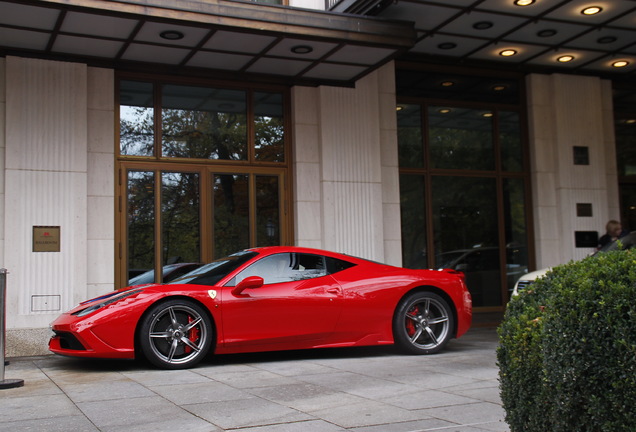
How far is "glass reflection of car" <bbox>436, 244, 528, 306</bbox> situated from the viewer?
1318 centimetres

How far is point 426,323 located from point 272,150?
493cm

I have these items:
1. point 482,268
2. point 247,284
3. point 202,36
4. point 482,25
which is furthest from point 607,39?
point 247,284

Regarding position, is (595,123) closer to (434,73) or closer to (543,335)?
(434,73)

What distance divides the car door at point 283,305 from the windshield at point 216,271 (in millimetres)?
172

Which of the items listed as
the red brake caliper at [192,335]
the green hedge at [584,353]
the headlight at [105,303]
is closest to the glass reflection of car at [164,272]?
the headlight at [105,303]

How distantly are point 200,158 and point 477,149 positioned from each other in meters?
5.79

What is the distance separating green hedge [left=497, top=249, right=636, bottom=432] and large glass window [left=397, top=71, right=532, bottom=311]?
9801 mm

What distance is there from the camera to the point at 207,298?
751 cm

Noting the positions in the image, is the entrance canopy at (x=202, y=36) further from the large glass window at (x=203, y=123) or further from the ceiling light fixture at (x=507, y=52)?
the ceiling light fixture at (x=507, y=52)

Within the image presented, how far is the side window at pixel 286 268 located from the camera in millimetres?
7988

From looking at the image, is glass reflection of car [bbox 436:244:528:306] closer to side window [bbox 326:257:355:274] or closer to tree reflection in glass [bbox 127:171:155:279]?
side window [bbox 326:257:355:274]

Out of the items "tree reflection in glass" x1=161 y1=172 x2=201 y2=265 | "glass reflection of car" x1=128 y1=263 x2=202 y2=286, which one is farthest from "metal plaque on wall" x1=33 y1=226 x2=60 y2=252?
"tree reflection in glass" x1=161 y1=172 x2=201 y2=265

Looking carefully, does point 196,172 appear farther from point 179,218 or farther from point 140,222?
point 140,222

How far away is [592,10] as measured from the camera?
427 inches
